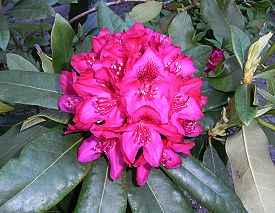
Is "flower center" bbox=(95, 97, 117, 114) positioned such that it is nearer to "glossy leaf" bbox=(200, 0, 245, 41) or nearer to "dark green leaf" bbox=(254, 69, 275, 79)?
"dark green leaf" bbox=(254, 69, 275, 79)

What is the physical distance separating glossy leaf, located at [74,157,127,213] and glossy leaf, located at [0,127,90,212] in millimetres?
31

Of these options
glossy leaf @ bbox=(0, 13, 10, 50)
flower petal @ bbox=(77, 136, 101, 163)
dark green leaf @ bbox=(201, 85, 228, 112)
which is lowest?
glossy leaf @ bbox=(0, 13, 10, 50)

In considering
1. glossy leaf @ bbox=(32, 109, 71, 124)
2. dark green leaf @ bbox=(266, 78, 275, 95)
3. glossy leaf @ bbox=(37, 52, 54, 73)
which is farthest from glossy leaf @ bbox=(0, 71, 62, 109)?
dark green leaf @ bbox=(266, 78, 275, 95)

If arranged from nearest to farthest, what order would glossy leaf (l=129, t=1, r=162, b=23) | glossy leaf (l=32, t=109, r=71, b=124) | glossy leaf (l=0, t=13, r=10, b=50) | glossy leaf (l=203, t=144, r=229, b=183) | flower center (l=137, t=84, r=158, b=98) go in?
flower center (l=137, t=84, r=158, b=98) < glossy leaf (l=32, t=109, r=71, b=124) < glossy leaf (l=203, t=144, r=229, b=183) < glossy leaf (l=0, t=13, r=10, b=50) < glossy leaf (l=129, t=1, r=162, b=23)

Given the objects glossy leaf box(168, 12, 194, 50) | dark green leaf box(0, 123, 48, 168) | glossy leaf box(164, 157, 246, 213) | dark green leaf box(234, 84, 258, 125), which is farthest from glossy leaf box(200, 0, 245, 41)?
dark green leaf box(0, 123, 48, 168)

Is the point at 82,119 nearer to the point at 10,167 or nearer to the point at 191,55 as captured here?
the point at 10,167

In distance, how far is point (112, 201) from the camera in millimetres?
792

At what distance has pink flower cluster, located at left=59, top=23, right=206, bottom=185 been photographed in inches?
27.5

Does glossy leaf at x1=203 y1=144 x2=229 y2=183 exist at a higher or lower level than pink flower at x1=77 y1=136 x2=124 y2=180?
lower

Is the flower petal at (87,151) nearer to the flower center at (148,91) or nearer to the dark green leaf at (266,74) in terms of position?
the flower center at (148,91)

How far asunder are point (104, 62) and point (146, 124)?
0.43 ft

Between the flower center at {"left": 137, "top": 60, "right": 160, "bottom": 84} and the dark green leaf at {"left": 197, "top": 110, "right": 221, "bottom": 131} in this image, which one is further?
the dark green leaf at {"left": 197, "top": 110, "right": 221, "bottom": 131}

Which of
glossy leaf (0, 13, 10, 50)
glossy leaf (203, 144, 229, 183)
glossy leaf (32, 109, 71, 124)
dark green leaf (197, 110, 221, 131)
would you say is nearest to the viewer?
glossy leaf (32, 109, 71, 124)

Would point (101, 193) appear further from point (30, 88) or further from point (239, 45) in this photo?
point (239, 45)
